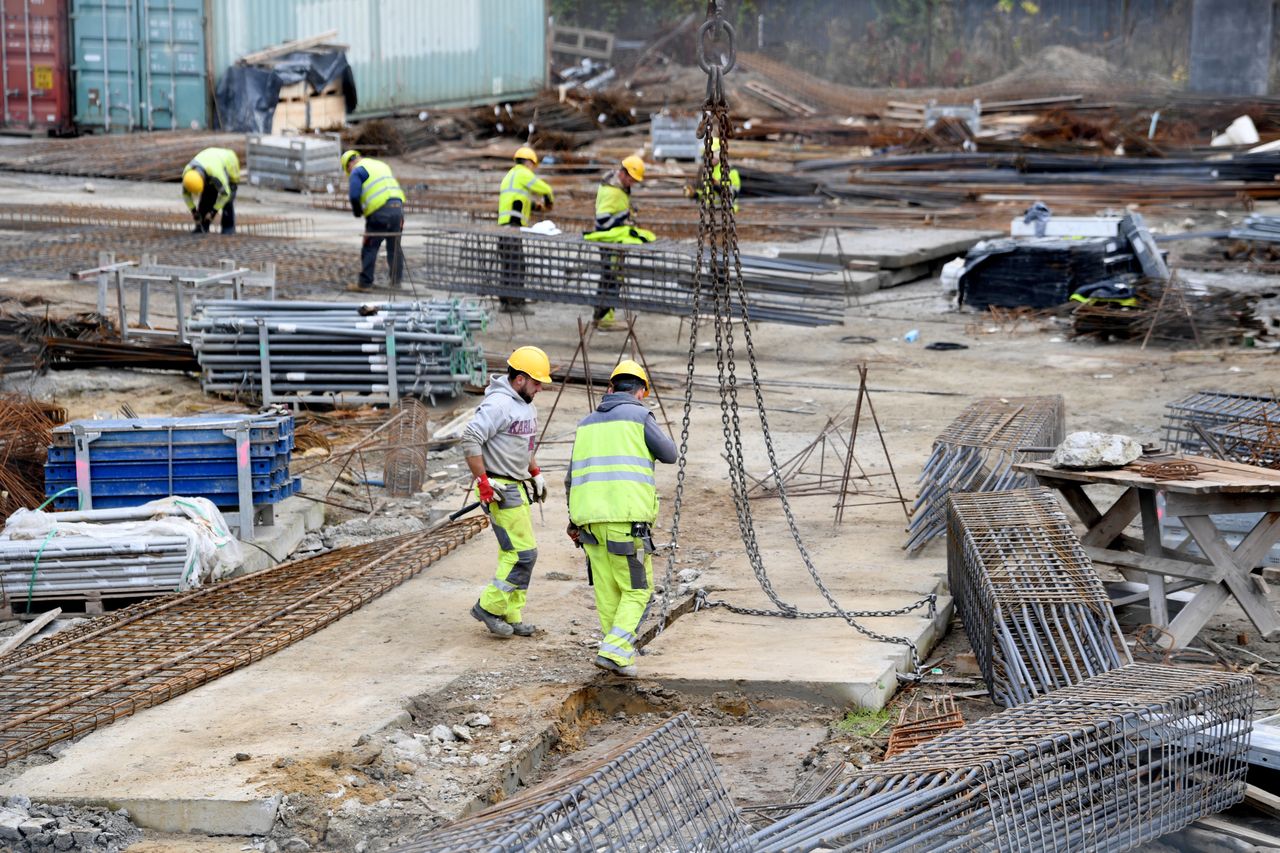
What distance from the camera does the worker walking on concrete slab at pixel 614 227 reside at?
1568 cm

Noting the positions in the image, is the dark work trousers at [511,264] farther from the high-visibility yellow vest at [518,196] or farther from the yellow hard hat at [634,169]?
the yellow hard hat at [634,169]

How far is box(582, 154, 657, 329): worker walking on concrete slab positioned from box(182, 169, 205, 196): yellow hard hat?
553 centimetres

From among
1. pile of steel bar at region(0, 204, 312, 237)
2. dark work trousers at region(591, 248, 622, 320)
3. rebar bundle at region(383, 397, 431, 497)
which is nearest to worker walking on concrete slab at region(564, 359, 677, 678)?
rebar bundle at region(383, 397, 431, 497)

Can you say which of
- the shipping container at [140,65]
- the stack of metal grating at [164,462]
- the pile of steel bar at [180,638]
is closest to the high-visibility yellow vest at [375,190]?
the stack of metal grating at [164,462]

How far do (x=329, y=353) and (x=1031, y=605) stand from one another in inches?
289

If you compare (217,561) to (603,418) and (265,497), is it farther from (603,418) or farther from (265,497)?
(603,418)

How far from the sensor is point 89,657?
7613mm

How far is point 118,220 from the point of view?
21.4 meters

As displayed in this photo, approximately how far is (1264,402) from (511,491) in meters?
5.19

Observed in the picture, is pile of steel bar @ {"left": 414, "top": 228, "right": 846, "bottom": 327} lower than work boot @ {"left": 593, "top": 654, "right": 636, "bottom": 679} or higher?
higher

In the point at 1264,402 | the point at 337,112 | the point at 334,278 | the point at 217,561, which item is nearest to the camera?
the point at 217,561

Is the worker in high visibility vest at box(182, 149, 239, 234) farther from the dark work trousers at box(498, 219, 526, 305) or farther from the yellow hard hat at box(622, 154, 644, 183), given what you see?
Result: the yellow hard hat at box(622, 154, 644, 183)

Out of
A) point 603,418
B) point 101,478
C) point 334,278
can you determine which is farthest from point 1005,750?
point 334,278

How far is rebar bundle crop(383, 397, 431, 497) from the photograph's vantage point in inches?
441
